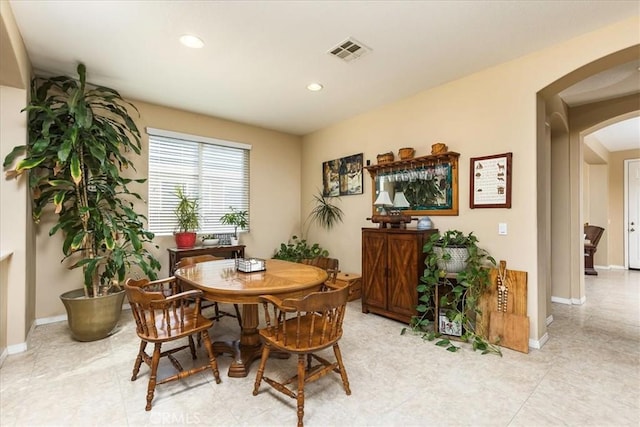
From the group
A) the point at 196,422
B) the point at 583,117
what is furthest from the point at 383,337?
the point at 583,117

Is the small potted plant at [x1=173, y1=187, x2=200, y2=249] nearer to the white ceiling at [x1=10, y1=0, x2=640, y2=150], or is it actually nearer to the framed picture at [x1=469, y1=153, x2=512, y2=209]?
the white ceiling at [x1=10, y1=0, x2=640, y2=150]

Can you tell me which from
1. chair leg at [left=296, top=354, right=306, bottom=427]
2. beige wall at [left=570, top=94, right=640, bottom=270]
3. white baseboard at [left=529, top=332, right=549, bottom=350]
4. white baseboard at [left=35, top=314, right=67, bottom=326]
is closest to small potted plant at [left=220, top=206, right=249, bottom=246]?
white baseboard at [left=35, top=314, right=67, bottom=326]

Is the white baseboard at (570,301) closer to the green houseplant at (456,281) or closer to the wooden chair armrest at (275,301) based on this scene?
the green houseplant at (456,281)

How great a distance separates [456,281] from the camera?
3.11 m

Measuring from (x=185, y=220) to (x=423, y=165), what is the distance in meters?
3.27

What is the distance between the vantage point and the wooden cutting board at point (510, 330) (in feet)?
8.84

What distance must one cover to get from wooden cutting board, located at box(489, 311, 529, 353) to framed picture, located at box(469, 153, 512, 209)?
1057mm

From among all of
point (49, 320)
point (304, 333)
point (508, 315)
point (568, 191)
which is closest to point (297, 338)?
point (304, 333)

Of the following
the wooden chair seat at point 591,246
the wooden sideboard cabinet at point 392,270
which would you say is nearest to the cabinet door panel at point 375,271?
the wooden sideboard cabinet at point 392,270

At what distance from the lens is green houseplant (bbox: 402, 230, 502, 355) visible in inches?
114

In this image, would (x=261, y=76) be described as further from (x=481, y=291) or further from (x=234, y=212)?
(x=481, y=291)

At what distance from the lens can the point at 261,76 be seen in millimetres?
3293

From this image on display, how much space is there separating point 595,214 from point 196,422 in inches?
357

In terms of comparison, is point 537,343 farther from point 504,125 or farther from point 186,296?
point 186,296
